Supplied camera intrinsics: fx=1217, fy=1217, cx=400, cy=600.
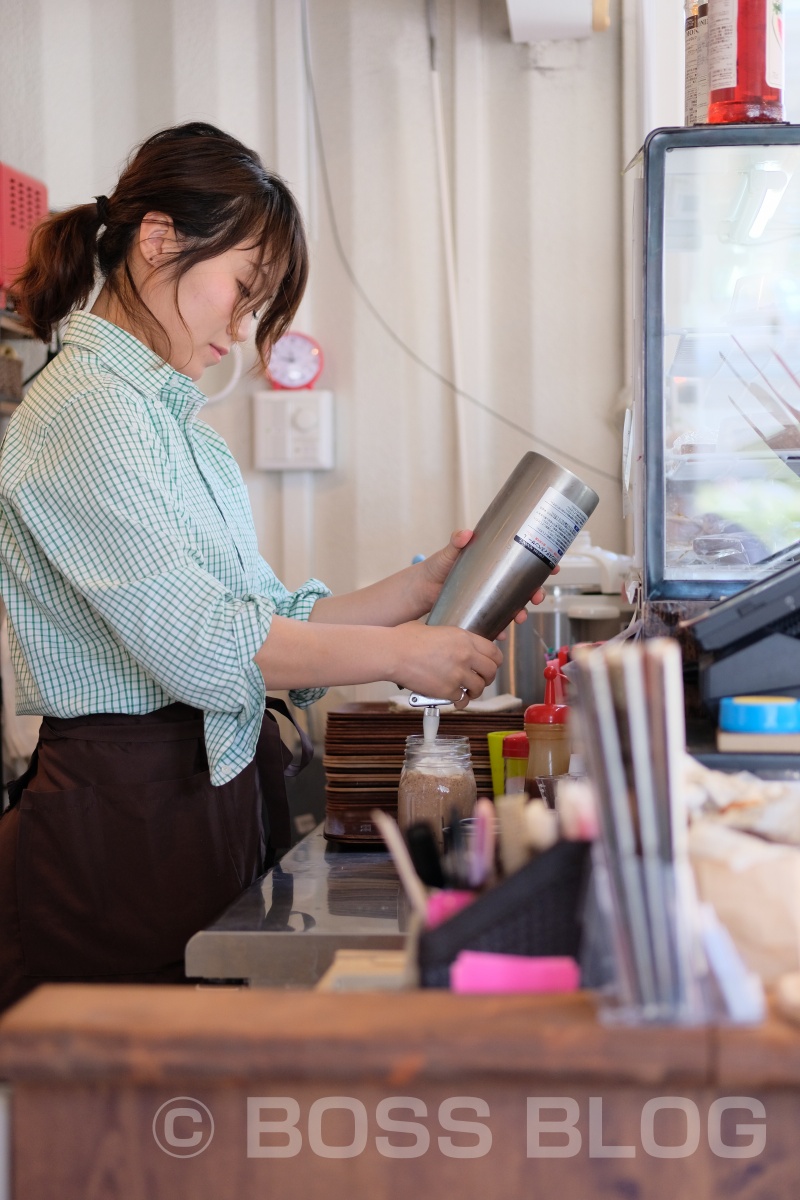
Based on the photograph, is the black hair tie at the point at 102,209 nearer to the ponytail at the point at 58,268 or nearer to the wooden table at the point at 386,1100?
the ponytail at the point at 58,268

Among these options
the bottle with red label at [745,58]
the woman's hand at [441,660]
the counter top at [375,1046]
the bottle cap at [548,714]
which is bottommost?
the counter top at [375,1046]

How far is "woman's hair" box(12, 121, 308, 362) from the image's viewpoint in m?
1.46

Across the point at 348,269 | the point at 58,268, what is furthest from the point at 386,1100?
the point at 348,269

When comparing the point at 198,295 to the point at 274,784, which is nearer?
the point at 198,295

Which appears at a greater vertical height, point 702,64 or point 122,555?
point 702,64

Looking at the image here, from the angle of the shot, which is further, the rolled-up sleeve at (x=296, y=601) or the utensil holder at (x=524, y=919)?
the rolled-up sleeve at (x=296, y=601)

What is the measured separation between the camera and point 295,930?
1.08 meters

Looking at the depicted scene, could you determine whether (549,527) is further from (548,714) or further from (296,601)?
(296,601)

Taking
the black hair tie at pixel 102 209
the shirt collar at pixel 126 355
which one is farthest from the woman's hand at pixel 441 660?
the black hair tie at pixel 102 209

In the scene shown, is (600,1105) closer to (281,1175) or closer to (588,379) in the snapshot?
(281,1175)

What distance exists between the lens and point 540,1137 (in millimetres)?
613

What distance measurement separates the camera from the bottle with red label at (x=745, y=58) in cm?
142

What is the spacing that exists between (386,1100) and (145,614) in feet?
2.40

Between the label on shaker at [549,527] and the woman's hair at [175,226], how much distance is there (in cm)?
45
